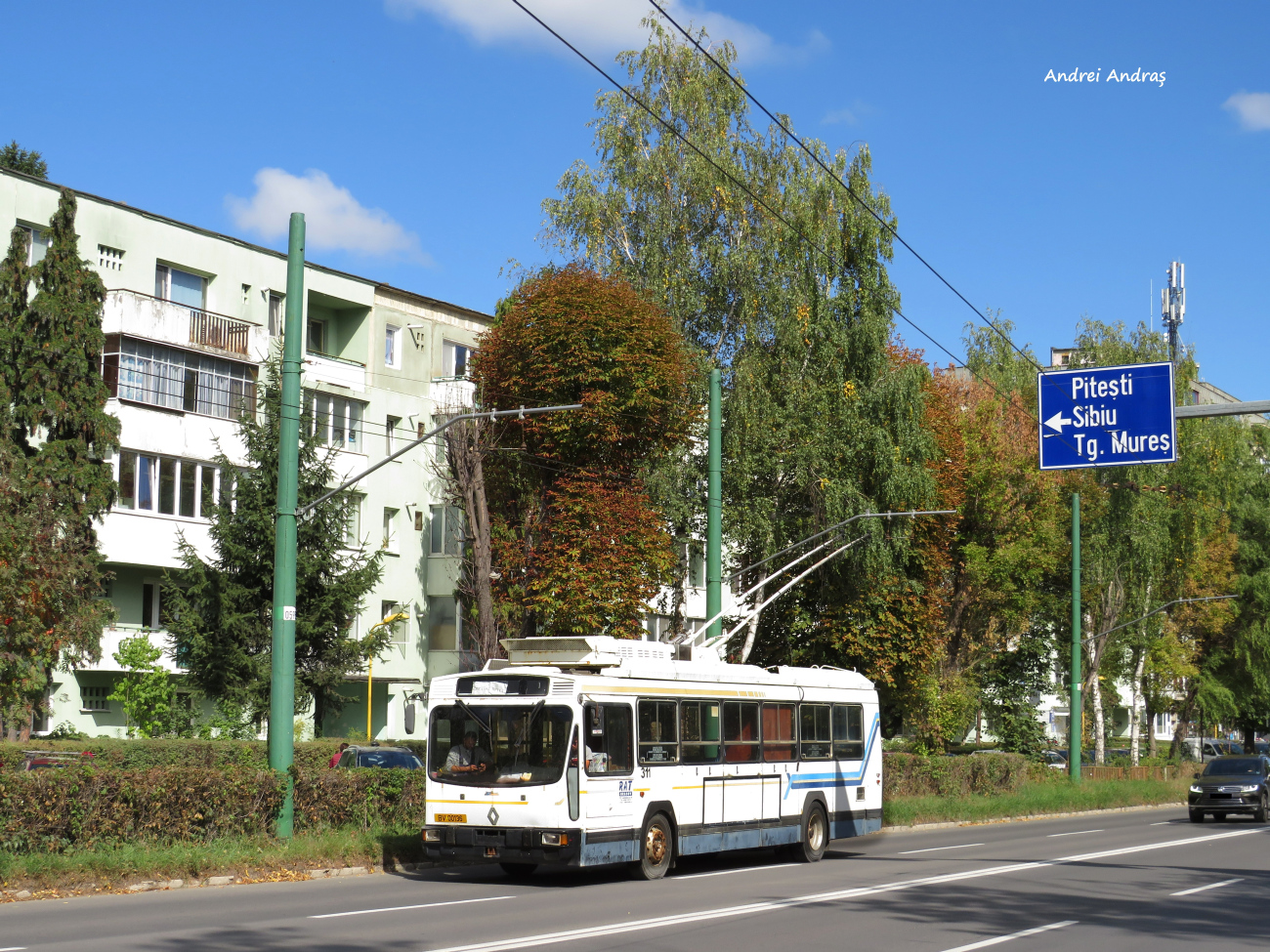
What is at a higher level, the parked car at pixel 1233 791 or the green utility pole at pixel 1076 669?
the green utility pole at pixel 1076 669

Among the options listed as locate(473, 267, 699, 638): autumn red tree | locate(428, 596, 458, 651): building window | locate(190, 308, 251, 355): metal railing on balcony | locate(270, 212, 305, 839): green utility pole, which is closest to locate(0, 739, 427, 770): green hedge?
locate(473, 267, 699, 638): autumn red tree

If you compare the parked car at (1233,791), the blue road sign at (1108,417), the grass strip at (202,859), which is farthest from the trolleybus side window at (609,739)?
the parked car at (1233,791)

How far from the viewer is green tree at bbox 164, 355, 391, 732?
3803 centimetres

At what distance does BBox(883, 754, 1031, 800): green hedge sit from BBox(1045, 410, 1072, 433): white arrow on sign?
47.5 ft

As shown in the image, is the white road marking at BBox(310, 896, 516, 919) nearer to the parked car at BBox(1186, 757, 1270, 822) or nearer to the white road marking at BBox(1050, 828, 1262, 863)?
the white road marking at BBox(1050, 828, 1262, 863)

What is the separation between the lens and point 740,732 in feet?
69.2

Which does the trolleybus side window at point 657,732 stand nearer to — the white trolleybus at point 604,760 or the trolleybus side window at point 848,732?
the white trolleybus at point 604,760

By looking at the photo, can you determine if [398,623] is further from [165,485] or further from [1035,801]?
[1035,801]

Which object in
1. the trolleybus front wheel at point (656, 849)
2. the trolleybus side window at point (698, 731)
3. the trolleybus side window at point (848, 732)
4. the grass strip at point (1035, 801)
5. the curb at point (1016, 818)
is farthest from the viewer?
the grass strip at point (1035, 801)

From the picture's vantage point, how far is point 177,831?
17750 millimetres

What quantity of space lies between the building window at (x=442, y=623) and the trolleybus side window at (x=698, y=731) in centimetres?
3283

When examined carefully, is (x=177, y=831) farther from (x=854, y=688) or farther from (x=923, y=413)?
(x=923, y=413)

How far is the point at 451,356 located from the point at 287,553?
36.2m

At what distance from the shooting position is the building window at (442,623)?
2071 inches
